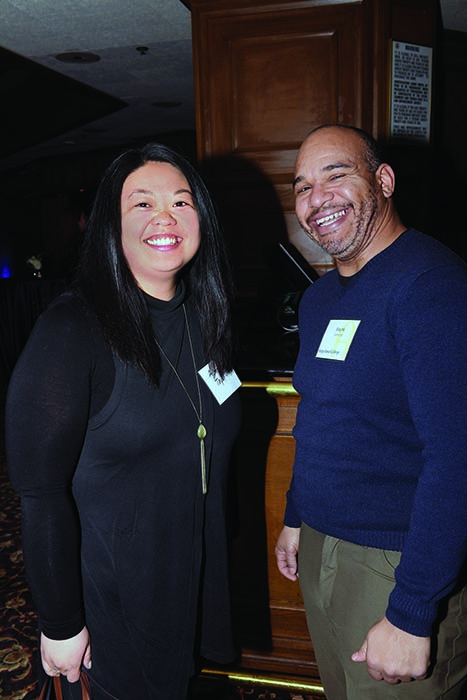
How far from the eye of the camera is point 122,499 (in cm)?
108

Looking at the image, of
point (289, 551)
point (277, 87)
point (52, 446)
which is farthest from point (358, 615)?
point (277, 87)

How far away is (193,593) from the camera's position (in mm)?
1204

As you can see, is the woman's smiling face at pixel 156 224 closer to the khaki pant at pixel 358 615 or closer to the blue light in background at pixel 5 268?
the khaki pant at pixel 358 615

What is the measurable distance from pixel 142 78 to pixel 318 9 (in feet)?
9.78

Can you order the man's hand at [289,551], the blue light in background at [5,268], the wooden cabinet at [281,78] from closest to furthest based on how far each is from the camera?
the man's hand at [289,551], the wooden cabinet at [281,78], the blue light in background at [5,268]

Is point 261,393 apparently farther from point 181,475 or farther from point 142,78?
point 142,78

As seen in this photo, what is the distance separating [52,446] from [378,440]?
0.58 meters

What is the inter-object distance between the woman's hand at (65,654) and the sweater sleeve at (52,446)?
19mm

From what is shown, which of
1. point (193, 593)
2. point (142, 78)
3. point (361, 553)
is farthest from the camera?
point (142, 78)

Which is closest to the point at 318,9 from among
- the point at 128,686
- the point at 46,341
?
the point at 46,341

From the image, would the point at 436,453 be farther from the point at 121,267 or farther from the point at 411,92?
the point at 411,92

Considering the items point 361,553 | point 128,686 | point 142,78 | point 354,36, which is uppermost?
point 142,78

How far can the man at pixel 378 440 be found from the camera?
2.93 ft

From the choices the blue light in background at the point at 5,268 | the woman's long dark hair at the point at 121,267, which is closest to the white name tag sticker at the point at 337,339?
the woman's long dark hair at the point at 121,267
